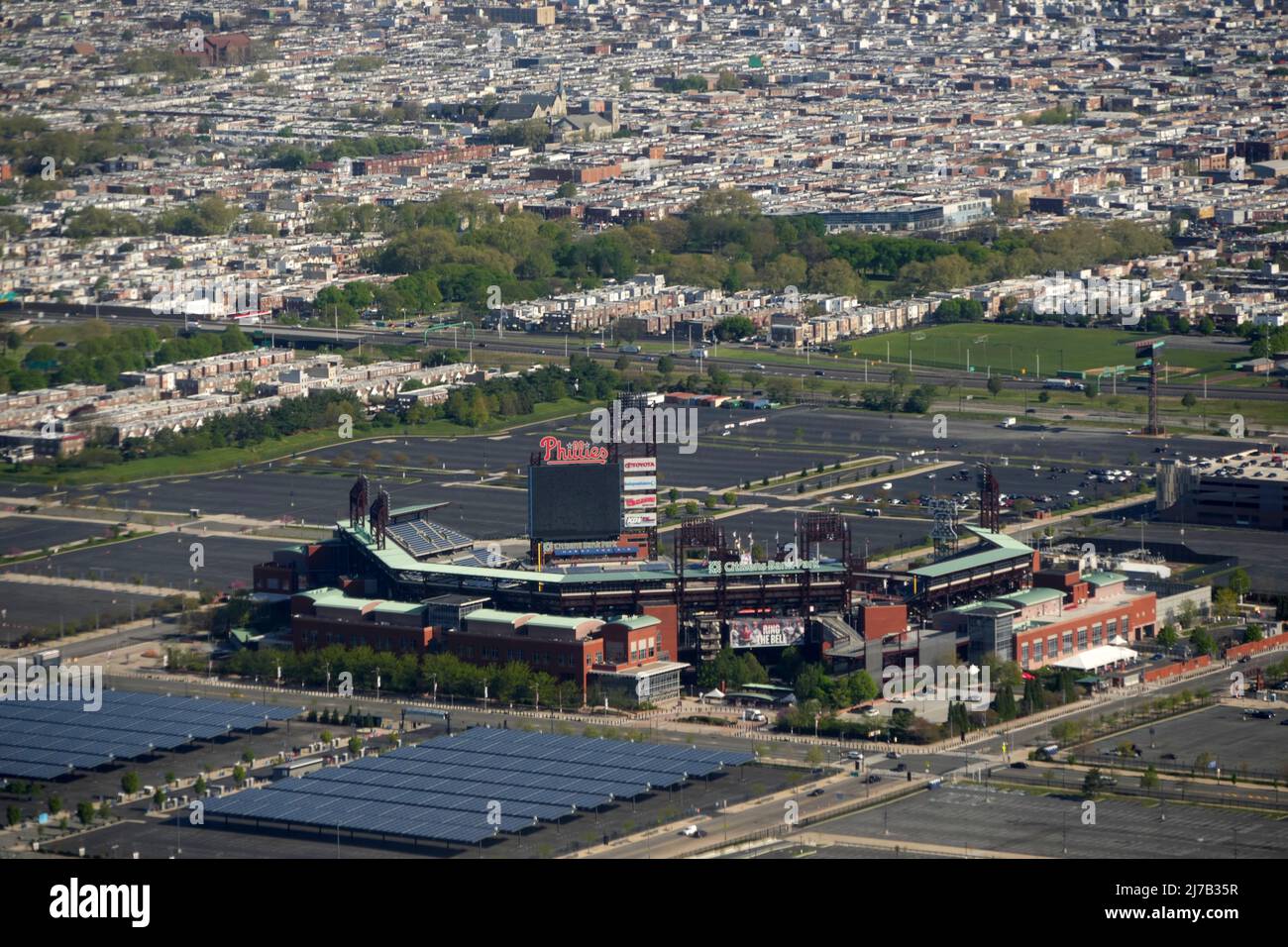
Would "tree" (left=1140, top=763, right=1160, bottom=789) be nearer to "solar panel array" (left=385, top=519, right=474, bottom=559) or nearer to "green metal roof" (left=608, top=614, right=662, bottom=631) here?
"green metal roof" (left=608, top=614, right=662, bottom=631)

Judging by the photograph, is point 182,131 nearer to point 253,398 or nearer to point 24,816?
point 253,398

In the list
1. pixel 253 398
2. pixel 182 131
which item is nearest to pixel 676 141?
→ pixel 182 131

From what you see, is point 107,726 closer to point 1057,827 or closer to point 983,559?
point 1057,827

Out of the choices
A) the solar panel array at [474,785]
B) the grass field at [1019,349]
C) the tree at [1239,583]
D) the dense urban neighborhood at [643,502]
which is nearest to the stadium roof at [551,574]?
the dense urban neighborhood at [643,502]

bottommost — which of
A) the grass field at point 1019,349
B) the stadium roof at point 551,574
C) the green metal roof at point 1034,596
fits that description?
the green metal roof at point 1034,596

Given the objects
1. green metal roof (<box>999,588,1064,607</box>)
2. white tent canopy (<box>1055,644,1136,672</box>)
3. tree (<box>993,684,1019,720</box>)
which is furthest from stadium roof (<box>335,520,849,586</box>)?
tree (<box>993,684,1019,720</box>)

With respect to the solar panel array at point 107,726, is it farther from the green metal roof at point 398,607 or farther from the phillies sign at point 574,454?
the phillies sign at point 574,454

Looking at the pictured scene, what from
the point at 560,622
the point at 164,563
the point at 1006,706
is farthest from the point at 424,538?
the point at 1006,706
